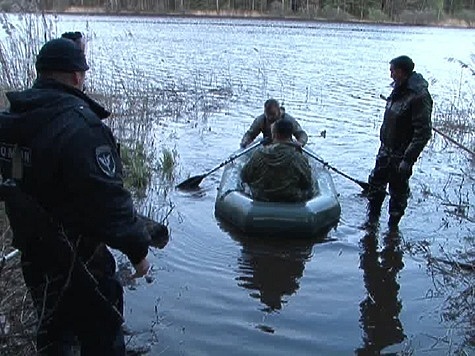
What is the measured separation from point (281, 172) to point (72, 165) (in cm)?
401

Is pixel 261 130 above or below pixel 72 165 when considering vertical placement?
below

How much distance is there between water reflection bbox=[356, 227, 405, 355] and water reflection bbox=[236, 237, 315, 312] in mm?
587

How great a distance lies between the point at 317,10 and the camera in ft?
150

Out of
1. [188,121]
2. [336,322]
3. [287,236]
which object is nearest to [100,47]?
[188,121]

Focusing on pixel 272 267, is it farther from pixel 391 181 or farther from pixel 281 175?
pixel 391 181

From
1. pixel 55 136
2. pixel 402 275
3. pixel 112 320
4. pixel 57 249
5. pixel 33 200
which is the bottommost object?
pixel 402 275

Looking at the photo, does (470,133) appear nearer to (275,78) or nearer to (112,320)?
(275,78)

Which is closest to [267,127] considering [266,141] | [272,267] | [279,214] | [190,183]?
[266,141]

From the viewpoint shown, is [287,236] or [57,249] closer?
[57,249]

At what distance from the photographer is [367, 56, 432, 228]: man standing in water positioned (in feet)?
19.8

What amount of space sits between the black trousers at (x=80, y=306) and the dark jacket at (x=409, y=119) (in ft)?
13.1

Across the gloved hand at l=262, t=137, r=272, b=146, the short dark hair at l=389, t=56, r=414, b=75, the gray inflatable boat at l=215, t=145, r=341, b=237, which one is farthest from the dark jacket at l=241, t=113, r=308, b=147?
the short dark hair at l=389, t=56, r=414, b=75

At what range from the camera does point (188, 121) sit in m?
12.7

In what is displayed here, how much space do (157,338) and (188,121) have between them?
870 cm
